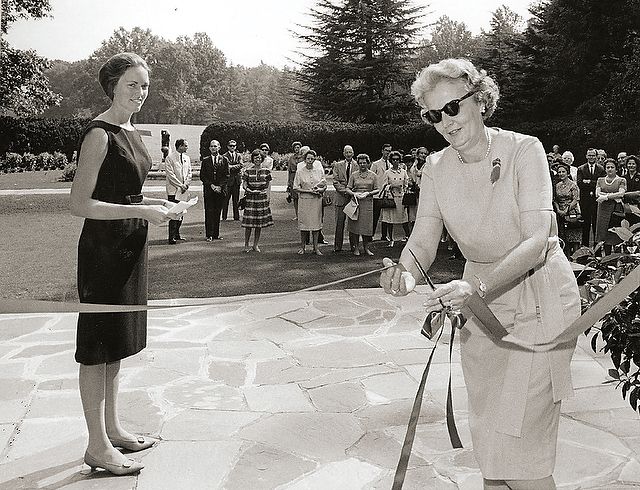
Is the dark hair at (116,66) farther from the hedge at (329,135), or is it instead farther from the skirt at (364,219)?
the hedge at (329,135)

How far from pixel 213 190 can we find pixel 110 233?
33.8ft

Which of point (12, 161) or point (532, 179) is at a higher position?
point (532, 179)

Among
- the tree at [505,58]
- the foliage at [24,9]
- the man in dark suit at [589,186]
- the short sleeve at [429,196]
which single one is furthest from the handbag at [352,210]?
the tree at [505,58]

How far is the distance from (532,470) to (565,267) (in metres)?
0.72

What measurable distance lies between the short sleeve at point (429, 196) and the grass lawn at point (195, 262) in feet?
20.2

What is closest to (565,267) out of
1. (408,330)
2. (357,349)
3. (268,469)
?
(268,469)

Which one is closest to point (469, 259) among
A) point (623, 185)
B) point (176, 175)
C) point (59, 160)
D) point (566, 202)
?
point (566, 202)

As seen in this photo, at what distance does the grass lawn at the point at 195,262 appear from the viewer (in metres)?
9.20

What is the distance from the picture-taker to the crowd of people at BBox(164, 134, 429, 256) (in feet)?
38.6

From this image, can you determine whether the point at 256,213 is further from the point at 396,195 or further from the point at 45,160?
the point at 45,160

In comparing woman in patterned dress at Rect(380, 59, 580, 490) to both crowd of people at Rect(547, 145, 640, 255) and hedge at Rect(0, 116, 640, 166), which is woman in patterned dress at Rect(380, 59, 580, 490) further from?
hedge at Rect(0, 116, 640, 166)

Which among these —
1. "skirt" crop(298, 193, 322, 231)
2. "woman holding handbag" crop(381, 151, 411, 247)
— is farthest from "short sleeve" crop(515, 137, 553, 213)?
"woman holding handbag" crop(381, 151, 411, 247)

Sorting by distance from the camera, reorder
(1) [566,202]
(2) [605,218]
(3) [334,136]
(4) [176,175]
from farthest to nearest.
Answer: (3) [334,136], (4) [176,175], (2) [605,218], (1) [566,202]

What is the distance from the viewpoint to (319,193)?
457 inches
